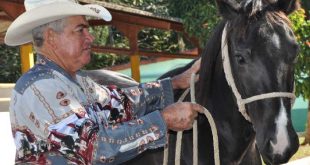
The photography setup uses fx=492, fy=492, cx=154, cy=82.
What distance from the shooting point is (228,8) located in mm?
2451

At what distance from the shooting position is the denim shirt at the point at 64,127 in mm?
1887

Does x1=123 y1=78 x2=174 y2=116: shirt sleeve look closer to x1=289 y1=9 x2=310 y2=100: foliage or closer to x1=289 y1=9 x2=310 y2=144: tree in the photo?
x1=289 y1=9 x2=310 y2=100: foliage

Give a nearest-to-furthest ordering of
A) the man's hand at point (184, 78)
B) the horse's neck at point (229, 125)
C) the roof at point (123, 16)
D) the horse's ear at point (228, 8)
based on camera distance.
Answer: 1. the horse's ear at point (228, 8)
2. the horse's neck at point (229, 125)
3. the man's hand at point (184, 78)
4. the roof at point (123, 16)

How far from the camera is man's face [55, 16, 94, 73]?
212 cm

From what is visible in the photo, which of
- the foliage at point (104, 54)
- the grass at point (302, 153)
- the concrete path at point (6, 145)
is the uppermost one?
the foliage at point (104, 54)

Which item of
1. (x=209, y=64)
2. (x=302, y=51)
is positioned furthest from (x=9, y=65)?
(x=209, y=64)

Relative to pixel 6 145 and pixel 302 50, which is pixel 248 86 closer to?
pixel 6 145

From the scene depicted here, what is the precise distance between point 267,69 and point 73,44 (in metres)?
0.86

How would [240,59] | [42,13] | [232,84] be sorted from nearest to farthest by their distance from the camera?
[42,13] < [240,59] < [232,84]

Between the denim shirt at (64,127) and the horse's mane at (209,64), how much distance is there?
659 millimetres

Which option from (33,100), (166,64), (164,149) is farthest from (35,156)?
(166,64)

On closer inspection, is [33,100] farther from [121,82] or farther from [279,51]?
[121,82]

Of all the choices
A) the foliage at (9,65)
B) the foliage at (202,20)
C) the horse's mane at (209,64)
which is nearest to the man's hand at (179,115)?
the horse's mane at (209,64)

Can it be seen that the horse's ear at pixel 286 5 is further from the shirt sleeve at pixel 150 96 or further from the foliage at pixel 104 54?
the foliage at pixel 104 54
